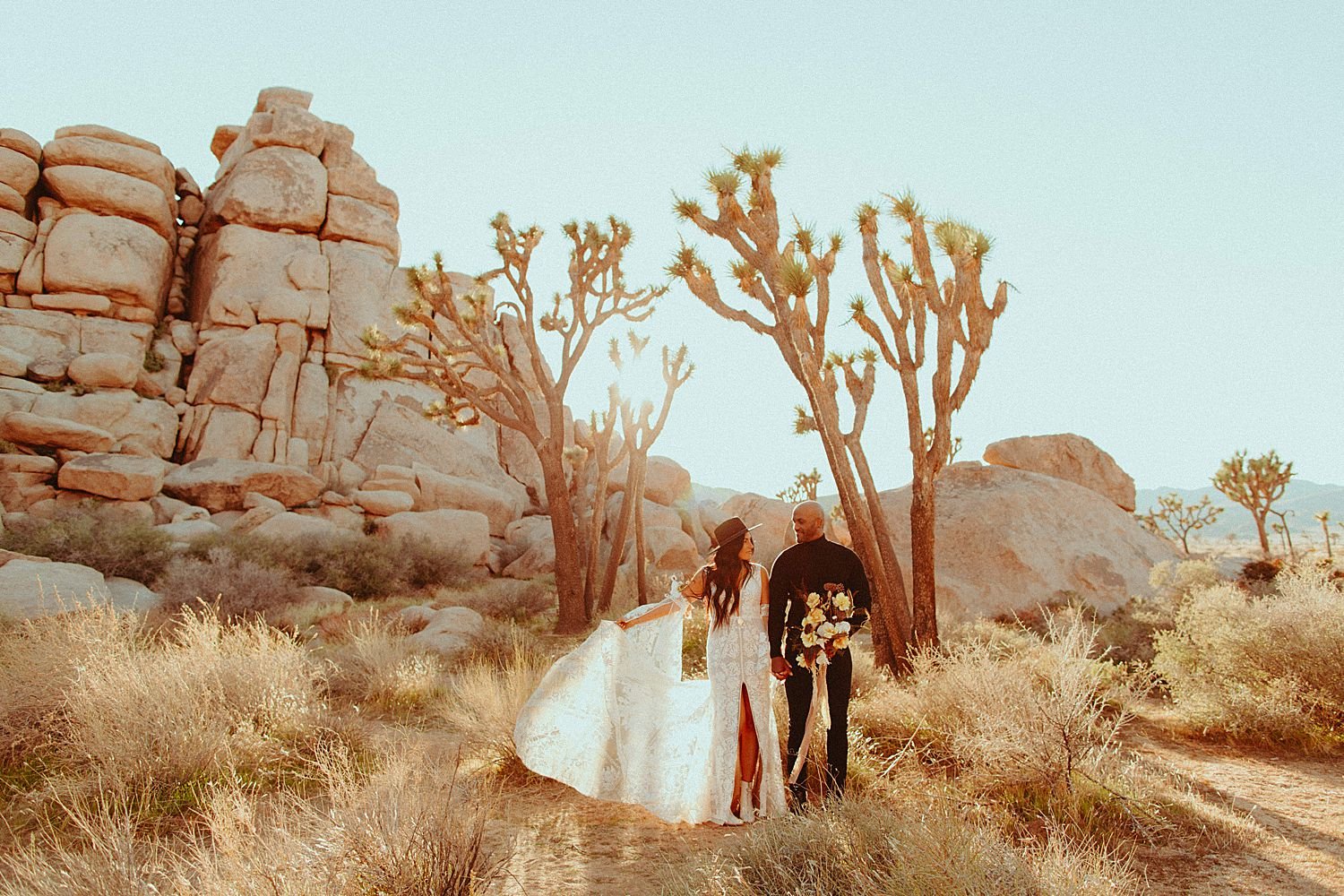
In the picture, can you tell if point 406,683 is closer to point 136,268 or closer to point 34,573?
point 34,573

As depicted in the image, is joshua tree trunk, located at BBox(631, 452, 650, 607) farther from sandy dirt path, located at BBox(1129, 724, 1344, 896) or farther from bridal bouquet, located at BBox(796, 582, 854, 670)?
bridal bouquet, located at BBox(796, 582, 854, 670)

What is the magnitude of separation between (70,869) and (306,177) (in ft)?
98.3

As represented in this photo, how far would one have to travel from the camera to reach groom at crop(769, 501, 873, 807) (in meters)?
5.06

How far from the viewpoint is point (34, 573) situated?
12.3 meters

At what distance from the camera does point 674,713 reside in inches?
209

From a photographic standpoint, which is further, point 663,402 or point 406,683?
point 663,402

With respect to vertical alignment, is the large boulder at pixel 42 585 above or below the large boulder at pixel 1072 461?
below

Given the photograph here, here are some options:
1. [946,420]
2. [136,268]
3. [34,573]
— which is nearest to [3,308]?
[136,268]

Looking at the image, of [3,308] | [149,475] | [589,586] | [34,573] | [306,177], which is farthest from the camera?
[306,177]

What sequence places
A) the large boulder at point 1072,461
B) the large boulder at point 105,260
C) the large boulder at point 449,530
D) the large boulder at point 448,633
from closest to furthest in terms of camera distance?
the large boulder at point 448,633, the large boulder at point 1072,461, the large boulder at point 449,530, the large boulder at point 105,260

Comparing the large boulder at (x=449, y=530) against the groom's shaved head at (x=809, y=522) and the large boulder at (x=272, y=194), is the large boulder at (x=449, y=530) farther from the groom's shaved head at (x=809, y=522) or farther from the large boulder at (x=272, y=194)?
the groom's shaved head at (x=809, y=522)

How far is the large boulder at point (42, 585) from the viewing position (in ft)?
35.9

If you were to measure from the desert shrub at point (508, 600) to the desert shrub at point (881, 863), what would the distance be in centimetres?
1154

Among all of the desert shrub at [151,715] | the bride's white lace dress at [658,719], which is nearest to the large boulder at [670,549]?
the desert shrub at [151,715]
